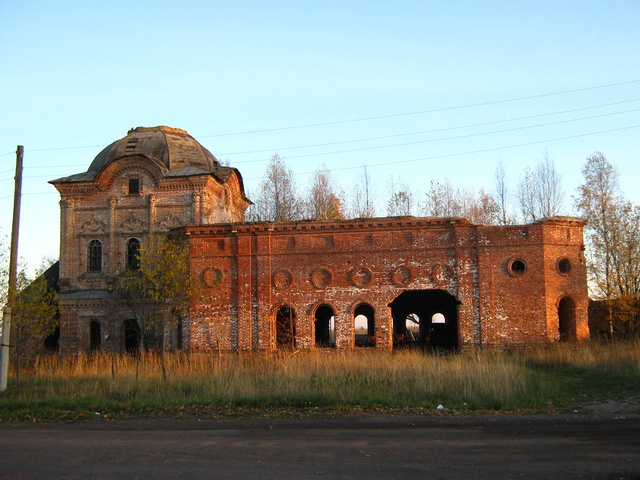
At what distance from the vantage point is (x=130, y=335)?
2750 centimetres

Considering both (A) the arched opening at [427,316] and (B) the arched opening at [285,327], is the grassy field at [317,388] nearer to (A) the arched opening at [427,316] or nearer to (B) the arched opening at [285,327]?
(B) the arched opening at [285,327]

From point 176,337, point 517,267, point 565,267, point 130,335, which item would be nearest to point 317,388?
point 517,267

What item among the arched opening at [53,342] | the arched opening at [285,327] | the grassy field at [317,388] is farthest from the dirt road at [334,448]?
the arched opening at [53,342]

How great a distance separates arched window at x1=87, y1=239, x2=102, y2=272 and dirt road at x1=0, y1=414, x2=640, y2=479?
672 inches

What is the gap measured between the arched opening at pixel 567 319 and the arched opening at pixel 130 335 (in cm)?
1856

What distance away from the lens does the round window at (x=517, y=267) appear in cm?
2258

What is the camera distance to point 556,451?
28.4 feet

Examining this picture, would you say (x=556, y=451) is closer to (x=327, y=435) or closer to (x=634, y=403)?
Answer: (x=327, y=435)

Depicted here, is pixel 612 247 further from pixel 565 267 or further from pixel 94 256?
pixel 94 256

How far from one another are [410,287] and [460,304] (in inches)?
79.9

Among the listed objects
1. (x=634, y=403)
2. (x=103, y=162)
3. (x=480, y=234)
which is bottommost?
(x=634, y=403)

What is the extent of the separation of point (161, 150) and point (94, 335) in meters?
9.70

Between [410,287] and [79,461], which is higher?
[410,287]

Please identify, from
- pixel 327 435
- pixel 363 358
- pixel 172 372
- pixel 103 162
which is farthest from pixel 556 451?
pixel 103 162
